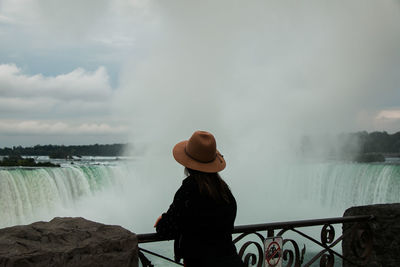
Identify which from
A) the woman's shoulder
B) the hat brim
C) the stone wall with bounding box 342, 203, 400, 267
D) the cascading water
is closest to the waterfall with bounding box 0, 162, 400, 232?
the cascading water

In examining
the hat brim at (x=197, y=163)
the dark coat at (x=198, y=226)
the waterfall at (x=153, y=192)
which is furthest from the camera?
the waterfall at (x=153, y=192)

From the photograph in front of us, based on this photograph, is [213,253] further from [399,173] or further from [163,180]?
[163,180]

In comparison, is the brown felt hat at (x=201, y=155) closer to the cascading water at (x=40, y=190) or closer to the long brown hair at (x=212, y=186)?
the long brown hair at (x=212, y=186)

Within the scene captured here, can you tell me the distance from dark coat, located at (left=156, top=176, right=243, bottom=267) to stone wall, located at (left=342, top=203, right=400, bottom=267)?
210cm

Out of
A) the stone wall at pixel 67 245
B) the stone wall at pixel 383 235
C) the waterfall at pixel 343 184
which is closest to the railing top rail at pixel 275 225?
the stone wall at pixel 383 235

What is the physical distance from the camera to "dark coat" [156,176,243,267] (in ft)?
9.05

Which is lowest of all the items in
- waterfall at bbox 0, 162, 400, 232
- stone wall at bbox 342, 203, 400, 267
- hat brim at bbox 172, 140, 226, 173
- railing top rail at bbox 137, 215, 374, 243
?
waterfall at bbox 0, 162, 400, 232

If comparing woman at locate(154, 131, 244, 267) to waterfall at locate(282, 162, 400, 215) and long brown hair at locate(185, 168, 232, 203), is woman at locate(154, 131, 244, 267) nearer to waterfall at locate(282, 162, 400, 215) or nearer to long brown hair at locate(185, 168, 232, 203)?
long brown hair at locate(185, 168, 232, 203)

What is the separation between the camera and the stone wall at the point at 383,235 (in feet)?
14.6

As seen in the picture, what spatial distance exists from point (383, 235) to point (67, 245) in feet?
10.7

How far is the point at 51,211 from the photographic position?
1838 cm

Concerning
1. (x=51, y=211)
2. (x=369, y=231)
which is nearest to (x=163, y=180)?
(x=51, y=211)

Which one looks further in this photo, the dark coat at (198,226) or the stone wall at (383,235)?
the stone wall at (383,235)

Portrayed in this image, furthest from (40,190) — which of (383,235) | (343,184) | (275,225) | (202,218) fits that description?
(202,218)
